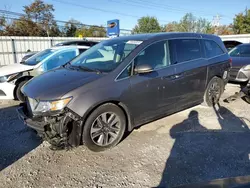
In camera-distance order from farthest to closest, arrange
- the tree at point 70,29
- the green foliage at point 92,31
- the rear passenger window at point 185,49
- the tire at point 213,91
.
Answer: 1. the green foliage at point 92,31
2. the tree at point 70,29
3. the tire at point 213,91
4. the rear passenger window at point 185,49

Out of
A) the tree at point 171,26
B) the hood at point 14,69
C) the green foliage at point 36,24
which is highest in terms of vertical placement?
the tree at point 171,26

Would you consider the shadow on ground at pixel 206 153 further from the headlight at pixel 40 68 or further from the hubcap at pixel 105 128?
the headlight at pixel 40 68

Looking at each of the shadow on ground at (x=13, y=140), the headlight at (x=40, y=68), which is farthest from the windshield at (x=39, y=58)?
the shadow on ground at (x=13, y=140)

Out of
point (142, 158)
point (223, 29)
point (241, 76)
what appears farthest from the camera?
point (223, 29)

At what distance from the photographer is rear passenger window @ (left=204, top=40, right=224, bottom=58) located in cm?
470

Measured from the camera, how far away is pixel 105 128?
316 centimetres

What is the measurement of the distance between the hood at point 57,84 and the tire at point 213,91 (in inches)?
114

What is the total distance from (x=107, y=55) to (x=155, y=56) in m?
0.89

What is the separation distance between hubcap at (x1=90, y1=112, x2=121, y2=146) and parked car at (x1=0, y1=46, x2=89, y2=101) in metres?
2.68

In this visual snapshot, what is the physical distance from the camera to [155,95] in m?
3.60

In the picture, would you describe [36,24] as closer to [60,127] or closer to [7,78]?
[7,78]

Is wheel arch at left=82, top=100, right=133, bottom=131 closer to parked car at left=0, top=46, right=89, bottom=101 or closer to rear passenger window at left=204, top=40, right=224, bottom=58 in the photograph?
rear passenger window at left=204, top=40, right=224, bottom=58

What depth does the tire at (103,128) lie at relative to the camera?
2.97m

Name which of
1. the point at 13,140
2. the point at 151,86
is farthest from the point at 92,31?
the point at 151,86
